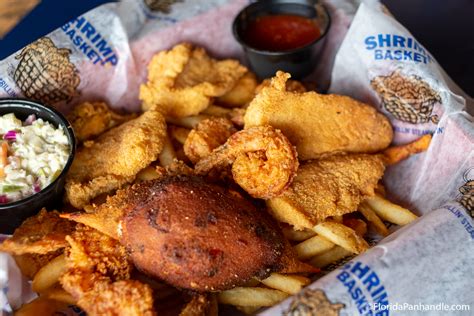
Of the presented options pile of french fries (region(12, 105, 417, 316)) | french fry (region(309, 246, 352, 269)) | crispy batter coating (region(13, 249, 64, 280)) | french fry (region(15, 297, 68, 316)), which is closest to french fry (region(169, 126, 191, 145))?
pile of french fries (region(12, 105, 417, 316))

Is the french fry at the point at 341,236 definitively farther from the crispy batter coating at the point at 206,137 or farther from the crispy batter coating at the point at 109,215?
the crispy batter coating at the point at 109,215

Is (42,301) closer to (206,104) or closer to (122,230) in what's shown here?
(122,230)

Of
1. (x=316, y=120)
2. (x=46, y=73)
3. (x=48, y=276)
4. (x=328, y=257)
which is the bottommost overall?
(x=328, y=257)

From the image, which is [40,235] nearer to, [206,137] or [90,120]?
[90,120]

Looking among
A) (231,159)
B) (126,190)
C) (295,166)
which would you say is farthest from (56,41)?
(295,166)

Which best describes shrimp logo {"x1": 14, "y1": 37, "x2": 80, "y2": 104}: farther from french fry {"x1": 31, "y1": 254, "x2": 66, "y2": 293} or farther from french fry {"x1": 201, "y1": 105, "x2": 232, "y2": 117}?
french fry {"x1": 31, "y1": 254, "x2": 66, "y2": 293}

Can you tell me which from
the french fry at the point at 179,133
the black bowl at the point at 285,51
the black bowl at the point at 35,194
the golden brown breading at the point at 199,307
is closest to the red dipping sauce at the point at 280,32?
the black bowl at the point at 285,51

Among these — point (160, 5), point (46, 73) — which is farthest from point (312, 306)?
point (160, 5)
